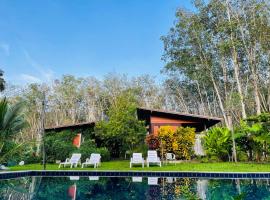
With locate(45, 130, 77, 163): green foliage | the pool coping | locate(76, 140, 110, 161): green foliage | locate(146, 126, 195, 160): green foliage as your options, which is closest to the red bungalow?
locate(146, 126, 195, 160): green foliage

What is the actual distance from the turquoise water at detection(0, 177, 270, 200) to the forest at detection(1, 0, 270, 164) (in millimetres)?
3384

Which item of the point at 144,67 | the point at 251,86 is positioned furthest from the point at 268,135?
the point at 144,67

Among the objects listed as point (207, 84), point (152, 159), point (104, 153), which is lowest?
point (152, 159)

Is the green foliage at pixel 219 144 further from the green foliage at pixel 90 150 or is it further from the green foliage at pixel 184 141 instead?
the green foliage at pixel 90 150

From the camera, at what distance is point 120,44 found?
113ft

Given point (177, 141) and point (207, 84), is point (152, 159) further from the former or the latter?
point (207, 84)

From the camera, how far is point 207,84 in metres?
30.0

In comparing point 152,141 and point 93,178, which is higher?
point 152,141

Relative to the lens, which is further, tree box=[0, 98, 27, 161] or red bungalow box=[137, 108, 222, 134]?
red bungalow box=[137, 108, 222, 134]

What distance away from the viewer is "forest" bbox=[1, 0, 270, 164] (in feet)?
52.4

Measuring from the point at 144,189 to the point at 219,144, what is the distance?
26.2 feet

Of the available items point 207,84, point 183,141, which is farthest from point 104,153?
point 207,84

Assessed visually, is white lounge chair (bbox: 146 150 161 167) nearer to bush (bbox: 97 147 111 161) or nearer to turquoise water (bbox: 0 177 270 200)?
turquoise water (bbox: 0 177 270 200)

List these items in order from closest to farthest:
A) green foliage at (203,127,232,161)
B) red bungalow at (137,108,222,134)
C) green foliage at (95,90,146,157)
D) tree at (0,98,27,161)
Answer: 1. tree at (0,98,27,161)
2. green foliage at (203,127,232,161)
3. green foliage at (95,90,146,157)
4. red bungalow at (137,108,222,134)
